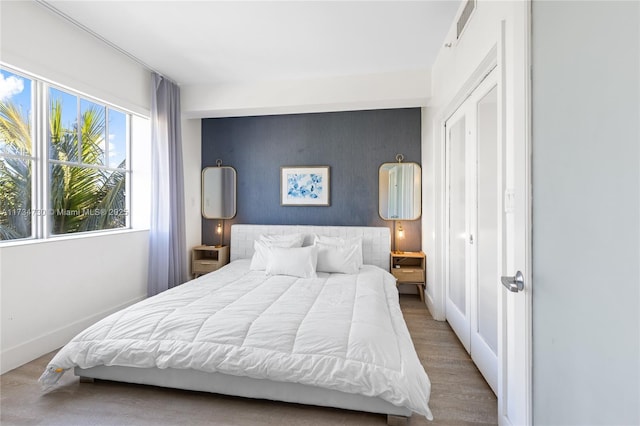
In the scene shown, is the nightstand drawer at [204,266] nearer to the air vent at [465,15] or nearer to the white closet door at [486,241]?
the white closet door at [486,241]

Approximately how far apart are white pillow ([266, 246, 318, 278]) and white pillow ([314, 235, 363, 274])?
0.14 metres

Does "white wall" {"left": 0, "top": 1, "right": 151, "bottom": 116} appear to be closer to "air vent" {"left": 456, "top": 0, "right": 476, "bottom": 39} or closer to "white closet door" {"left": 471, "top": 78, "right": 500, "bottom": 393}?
"air vent" {"left": 456, "top": 0, "right": 476, "bottom": 39}

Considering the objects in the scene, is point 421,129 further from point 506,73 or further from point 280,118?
point 506,73

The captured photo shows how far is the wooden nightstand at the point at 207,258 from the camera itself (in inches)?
153

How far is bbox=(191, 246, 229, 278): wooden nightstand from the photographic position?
3887 mm

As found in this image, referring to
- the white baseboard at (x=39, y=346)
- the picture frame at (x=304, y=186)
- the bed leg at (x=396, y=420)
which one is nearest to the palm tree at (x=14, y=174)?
the white baseboard at (x=39, y=346)

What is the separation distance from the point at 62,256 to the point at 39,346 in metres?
0.70

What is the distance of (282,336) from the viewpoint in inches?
67.5

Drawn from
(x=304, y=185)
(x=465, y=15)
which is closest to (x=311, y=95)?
(x=304, y=185)

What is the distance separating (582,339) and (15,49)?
3.48 meters

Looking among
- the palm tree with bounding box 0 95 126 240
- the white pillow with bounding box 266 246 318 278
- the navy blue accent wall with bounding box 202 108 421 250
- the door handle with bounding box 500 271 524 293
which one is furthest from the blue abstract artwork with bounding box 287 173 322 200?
the door handle with bounding box 500 271 524 293

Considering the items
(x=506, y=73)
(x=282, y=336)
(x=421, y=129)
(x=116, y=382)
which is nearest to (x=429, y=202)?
(x=421, y=129)

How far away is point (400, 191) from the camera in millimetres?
3777

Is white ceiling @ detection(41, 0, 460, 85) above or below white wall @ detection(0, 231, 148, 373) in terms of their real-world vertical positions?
above
